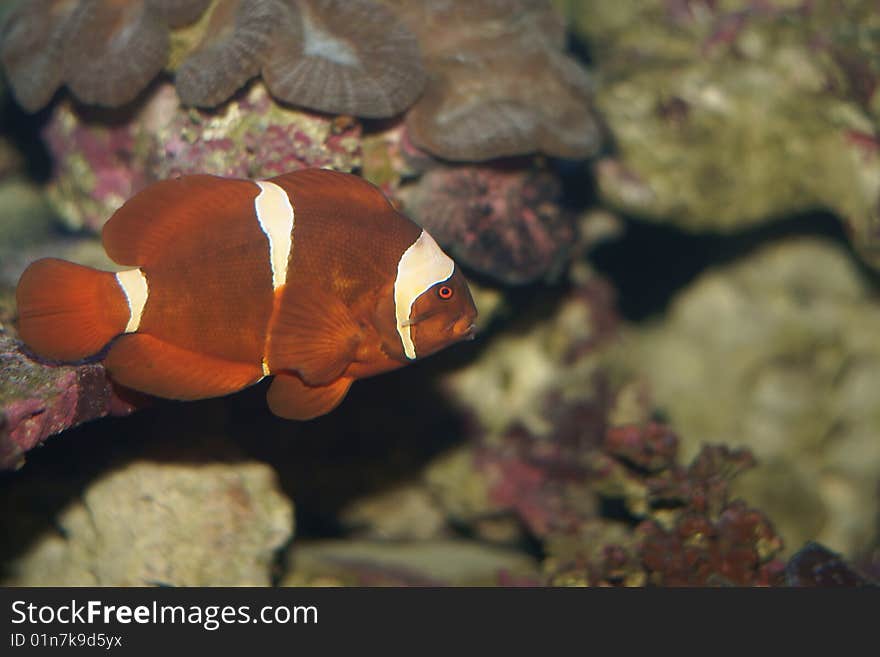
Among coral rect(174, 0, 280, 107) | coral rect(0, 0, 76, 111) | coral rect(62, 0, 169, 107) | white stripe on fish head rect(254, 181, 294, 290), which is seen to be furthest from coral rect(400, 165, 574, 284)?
coral rect(0, 0, 76, 111)

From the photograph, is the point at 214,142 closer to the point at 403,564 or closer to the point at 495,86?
the point at 495,86

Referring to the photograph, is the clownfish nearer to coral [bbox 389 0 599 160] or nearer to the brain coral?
the brain coral

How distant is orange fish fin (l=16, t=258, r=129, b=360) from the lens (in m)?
2.38

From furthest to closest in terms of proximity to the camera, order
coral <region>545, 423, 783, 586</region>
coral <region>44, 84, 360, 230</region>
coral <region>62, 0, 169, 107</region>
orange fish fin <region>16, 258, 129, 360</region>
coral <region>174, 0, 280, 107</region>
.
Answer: coral <region>545, 423, 783, 586</region>, coral <region>62, 0, 169, 107</region>, coral <region>44, 84, 360, 230</region>, coral <region>174, 0, 280, 107</region>, orange fish fin <region>16, 258, 129, 360</region>

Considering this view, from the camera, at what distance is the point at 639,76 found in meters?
4.87

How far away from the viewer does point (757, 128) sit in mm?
4680

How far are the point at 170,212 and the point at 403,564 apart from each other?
2491mm

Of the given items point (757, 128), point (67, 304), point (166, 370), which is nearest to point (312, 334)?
point (166, 370)

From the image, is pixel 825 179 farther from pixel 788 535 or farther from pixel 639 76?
pixel 788 535

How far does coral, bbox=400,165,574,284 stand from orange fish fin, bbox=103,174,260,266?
1.21 metres

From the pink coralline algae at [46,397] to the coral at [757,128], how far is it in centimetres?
344

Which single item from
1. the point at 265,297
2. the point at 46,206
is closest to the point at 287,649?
the point at 265,297

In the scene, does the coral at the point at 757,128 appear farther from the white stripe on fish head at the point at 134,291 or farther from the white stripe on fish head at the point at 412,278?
the white stripe on fish head at the point at 134,291

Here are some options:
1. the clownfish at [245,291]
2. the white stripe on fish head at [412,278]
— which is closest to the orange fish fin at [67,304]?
the clownfish at [245,291]
